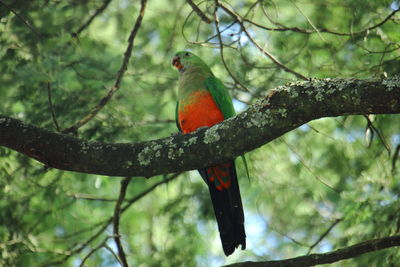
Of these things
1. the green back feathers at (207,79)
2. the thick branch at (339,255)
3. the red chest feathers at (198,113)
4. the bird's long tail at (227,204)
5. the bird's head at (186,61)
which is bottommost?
the thick branch at (339,255)

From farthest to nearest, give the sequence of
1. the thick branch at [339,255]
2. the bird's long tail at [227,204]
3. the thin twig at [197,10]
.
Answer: the thin twig at [197,10], the bird's long tail at [227,204], the thick branch at [339,255]

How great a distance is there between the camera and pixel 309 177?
235 inches

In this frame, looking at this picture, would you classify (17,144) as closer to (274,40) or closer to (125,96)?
(125,96)

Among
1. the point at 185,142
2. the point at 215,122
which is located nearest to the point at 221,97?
the point at 215,122

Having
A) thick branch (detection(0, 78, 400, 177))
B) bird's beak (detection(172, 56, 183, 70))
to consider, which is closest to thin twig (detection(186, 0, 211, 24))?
bird's beak (detection(172, 56, 183, 70))

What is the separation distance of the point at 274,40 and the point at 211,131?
8.66ft

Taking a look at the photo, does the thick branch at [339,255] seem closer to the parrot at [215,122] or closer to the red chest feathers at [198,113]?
the parrot at [215,122]

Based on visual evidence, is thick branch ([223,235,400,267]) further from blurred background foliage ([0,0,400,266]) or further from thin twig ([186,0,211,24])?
thin twig ([186,0,211,24])

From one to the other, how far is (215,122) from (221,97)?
0.96 feet

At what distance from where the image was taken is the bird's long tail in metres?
3.99

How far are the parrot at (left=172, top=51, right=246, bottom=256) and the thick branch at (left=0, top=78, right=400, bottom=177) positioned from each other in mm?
1078

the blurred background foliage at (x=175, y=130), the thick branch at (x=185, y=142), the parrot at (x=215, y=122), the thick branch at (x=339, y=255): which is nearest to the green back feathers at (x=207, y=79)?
the parrot at (x=215, y=122)

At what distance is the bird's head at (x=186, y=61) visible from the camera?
530cm

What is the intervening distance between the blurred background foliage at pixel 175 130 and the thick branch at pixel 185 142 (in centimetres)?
82
